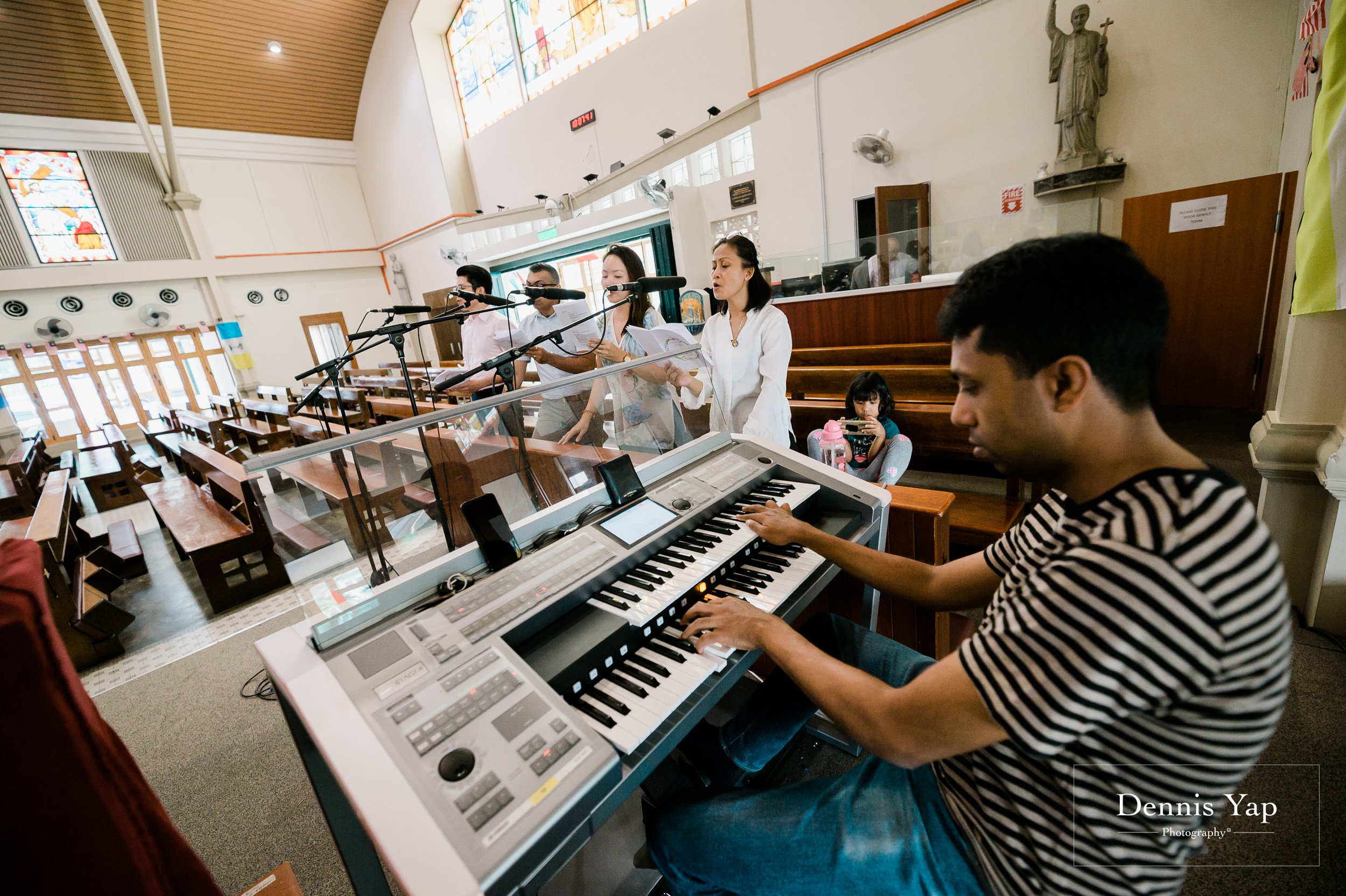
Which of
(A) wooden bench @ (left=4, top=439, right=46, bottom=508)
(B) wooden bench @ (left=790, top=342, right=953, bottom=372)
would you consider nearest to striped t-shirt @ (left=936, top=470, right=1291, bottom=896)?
(B) wooden bench @ (left=790, top=342, right=953, bottom=372)

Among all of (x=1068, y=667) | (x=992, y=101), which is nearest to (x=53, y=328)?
(x=1068, y=667)

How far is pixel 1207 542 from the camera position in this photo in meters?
0.57

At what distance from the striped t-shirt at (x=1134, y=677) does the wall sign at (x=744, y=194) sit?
24.3 feet

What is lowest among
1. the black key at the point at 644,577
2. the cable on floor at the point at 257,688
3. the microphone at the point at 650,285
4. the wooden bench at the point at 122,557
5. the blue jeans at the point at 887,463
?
the cable on floor at the point at 257,688

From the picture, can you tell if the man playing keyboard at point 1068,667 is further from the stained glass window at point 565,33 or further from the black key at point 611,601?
the stained glass window at point 565,33

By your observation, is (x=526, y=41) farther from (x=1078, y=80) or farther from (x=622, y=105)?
(x=1078, y=80)

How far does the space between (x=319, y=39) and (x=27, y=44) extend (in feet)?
14.7

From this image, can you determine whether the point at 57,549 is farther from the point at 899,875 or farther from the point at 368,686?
the point at 899,875

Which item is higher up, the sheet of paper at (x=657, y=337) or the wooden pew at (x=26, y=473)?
the sheet of paper at (x=657, y=337)

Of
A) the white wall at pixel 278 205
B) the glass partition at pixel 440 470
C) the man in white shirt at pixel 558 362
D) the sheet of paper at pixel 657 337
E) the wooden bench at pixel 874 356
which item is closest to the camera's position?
the glass partition at pixel 440 470

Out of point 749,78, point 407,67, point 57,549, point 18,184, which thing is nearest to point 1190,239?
point 749,78

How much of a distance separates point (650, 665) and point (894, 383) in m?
3.45

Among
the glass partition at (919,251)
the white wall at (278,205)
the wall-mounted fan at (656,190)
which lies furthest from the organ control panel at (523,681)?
the white wall at (278,205)

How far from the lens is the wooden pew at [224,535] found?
130 inches
